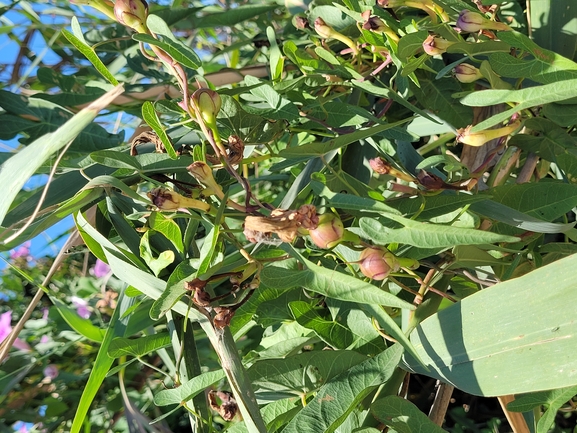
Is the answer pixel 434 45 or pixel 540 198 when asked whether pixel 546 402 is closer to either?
pixel 540 198

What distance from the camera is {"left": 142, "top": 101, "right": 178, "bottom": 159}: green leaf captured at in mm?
376

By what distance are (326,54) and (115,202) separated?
201 mm

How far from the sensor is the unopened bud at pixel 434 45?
0.38m

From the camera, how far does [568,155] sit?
1.30 ft

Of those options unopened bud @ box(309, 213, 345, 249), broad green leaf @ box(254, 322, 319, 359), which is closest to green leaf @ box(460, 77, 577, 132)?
unopened bud @ box(309, 213, 345, 249)

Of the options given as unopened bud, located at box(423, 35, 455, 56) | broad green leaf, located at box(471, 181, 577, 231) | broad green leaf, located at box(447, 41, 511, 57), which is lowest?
broad green leaf, located at box(471, 181, 577, 231)

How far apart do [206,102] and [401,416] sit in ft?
0.81

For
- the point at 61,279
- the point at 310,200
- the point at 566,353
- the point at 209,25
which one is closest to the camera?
the point at 566,353

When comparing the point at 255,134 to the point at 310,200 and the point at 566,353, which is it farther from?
the point at 566,353

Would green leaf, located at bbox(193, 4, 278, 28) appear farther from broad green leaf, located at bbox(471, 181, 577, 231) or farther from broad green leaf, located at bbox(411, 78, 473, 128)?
broad green leaf, located at bbox(471, 181, 577, 231)

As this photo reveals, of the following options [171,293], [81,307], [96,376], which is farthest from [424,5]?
[81,307]

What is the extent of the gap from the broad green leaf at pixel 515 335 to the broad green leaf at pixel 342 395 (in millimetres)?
39

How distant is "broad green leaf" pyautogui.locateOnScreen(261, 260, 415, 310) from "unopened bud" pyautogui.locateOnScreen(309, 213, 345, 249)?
0.02 meters

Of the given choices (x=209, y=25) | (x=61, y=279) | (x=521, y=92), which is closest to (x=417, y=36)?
(x=521, y=92)
